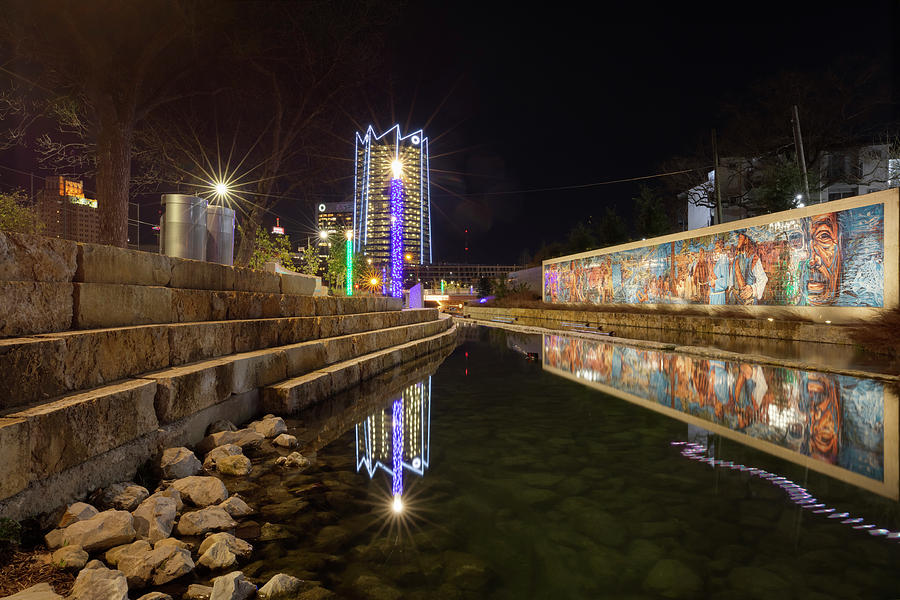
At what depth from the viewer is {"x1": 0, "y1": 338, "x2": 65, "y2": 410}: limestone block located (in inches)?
98.2

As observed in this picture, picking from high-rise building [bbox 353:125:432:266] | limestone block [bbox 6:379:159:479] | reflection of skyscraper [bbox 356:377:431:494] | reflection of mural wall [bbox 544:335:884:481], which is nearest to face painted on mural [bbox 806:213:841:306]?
reflection of mural wall [bbox 544:335:884:481]

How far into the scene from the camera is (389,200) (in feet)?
188

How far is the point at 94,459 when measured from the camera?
Answer: 109 inches

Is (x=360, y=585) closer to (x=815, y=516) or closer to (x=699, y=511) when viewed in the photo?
(x=699, y=511)

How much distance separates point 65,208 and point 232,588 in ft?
85.1

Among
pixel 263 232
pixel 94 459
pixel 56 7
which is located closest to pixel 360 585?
pixel 94 459

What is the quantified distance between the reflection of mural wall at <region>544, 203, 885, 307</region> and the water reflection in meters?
5.92

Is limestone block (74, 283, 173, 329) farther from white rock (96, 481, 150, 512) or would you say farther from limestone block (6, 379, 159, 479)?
white rock (96, 481, 150, 512)

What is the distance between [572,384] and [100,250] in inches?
245

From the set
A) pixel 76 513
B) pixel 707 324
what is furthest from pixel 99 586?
pixel 707 324

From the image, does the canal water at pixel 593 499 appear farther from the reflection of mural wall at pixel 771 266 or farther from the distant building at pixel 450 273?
the distant building at pixel 450 273

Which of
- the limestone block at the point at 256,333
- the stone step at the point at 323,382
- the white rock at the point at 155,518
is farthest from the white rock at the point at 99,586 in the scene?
the limestone block at the point at 256,333

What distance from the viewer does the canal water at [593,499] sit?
2148 mm

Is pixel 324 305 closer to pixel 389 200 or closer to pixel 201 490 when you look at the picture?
pixel 201 490
